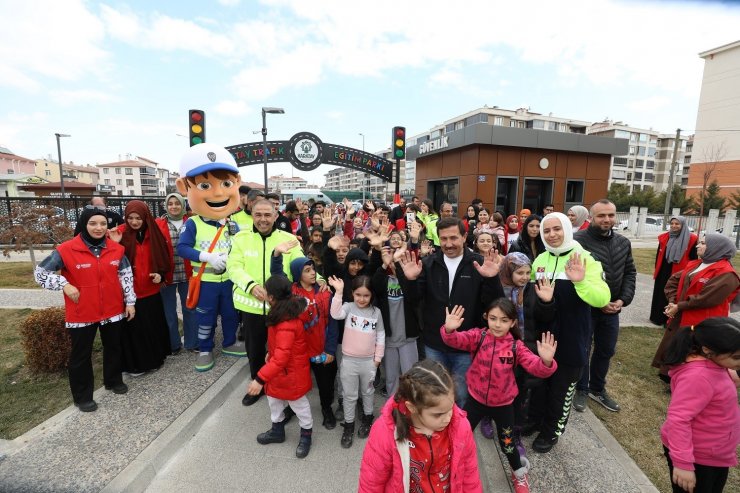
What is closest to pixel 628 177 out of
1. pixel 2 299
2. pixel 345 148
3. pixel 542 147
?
pixel 542 147

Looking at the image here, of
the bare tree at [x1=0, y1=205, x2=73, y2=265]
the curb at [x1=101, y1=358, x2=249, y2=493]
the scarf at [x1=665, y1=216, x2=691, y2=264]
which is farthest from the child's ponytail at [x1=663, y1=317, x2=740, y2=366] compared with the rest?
the bare tree at [x1=0, y1=205, x2=73, y2=265]

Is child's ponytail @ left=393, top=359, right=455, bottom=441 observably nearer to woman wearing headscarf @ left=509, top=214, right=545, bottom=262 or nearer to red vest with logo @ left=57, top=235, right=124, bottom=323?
red vest with logo @ left=57, top=235, right=124, bottom=323

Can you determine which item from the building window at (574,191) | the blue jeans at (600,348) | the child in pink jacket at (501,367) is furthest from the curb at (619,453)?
the building window at (574,191)

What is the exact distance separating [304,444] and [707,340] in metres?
2.74

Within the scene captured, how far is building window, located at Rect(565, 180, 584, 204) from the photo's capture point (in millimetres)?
15188

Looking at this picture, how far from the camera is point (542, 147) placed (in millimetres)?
14453

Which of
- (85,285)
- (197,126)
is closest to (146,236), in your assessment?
(85,285)

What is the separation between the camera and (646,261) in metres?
12.1

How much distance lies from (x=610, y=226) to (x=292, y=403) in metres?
3.31

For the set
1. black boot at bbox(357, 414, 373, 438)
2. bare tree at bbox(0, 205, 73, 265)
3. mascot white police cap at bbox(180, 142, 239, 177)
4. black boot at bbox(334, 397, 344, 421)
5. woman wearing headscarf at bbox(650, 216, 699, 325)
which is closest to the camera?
black boot at bbox(357, 414, 373, 438)

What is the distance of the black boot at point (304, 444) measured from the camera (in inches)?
111

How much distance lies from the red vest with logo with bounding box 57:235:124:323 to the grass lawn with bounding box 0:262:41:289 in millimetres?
7152

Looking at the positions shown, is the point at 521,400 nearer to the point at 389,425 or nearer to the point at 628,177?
the point at 389,425

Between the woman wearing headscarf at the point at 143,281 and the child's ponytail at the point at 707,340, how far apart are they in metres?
4.48
